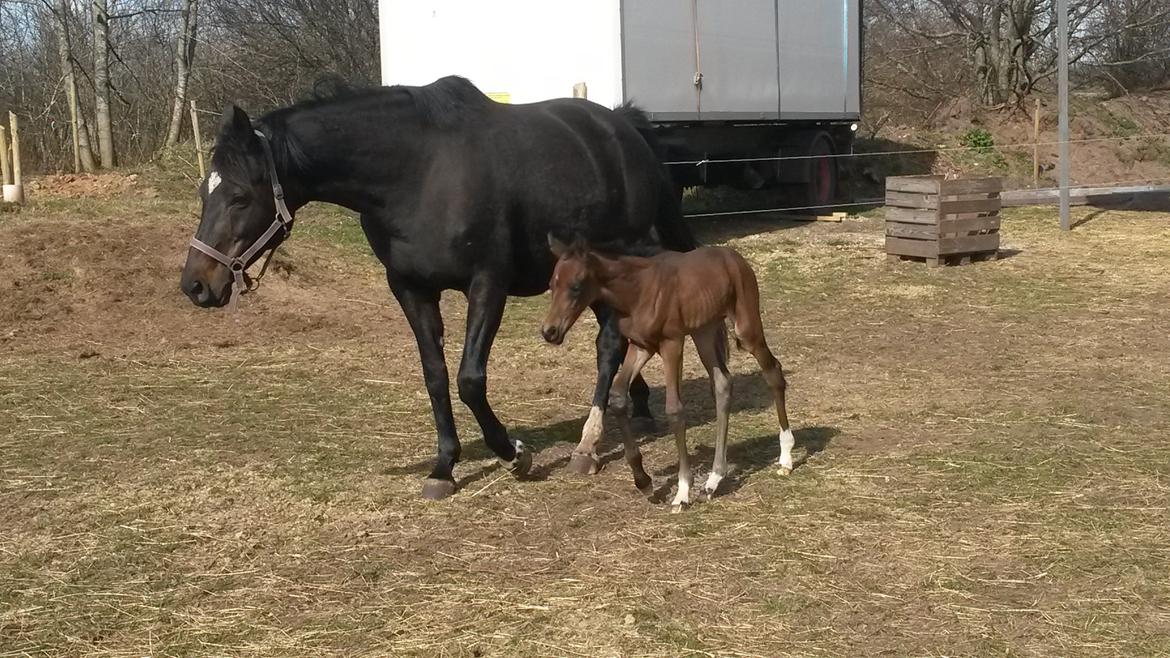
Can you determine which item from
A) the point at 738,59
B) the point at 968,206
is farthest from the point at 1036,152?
the point at 968,206

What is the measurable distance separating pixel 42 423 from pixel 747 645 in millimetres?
5206

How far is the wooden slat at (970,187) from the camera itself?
41.2ft

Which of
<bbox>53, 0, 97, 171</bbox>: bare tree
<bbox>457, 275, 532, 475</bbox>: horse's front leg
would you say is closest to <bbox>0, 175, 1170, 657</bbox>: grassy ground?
<bbox>457, 275, 532, 475</bbox>: horse's front leg

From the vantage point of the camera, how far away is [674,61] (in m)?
14.5

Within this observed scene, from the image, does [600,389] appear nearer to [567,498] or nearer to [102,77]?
[567,498]

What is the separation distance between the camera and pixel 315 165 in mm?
5277

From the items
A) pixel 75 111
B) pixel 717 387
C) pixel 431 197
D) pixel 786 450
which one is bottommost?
pixel 786 450

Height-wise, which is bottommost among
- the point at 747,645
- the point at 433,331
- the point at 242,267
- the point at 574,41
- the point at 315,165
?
the point at 747,645

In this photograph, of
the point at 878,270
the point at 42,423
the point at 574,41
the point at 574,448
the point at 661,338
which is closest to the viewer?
the point at 661,338

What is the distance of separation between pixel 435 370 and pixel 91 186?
41.1 ft

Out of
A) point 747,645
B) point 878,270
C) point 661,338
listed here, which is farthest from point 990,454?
point 878,270

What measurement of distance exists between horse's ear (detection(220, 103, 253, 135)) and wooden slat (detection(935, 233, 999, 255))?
9.18 m

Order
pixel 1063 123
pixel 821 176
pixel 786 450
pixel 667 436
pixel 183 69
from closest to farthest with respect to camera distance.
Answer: pixel 786 450
pixel 667 436
pixel 1063 123
pixel 821 176
pixel 183 69

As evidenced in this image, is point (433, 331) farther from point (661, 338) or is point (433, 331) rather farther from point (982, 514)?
point (982, 514)
